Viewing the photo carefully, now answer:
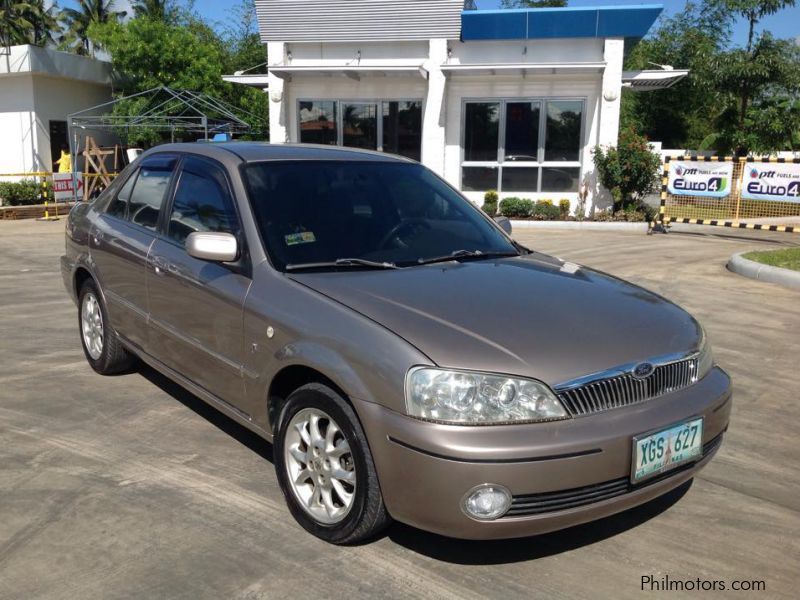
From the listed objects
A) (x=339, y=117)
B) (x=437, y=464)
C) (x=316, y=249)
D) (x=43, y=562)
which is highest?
(x=339, y=117)

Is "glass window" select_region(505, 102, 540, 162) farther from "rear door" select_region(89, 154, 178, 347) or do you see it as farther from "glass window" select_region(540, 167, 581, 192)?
"rear door" select_region(89, 154, 178, 347)

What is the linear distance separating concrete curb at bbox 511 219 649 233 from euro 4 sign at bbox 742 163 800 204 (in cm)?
216

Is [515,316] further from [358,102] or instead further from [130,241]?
[358,102]

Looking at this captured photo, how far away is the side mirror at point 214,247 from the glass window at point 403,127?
1505 cm

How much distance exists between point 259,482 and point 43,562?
1.08 m

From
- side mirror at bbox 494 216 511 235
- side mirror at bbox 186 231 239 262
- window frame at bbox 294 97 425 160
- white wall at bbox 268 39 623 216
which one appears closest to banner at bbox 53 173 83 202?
white wall at bbox 268 39 623 216

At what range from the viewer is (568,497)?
2.80 meters

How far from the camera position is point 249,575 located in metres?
3.00

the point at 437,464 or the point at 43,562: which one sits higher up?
the point at 437,464

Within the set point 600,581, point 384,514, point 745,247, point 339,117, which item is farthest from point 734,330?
point 339,117

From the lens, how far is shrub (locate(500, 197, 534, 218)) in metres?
17.0

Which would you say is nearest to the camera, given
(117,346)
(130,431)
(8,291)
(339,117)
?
(130,431)

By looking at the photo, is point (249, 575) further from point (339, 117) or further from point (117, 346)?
point (339, 117)

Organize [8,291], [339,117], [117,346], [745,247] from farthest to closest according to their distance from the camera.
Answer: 1. [339,117]
2. [745,247]
3. [8,291]
4. [117,346]
